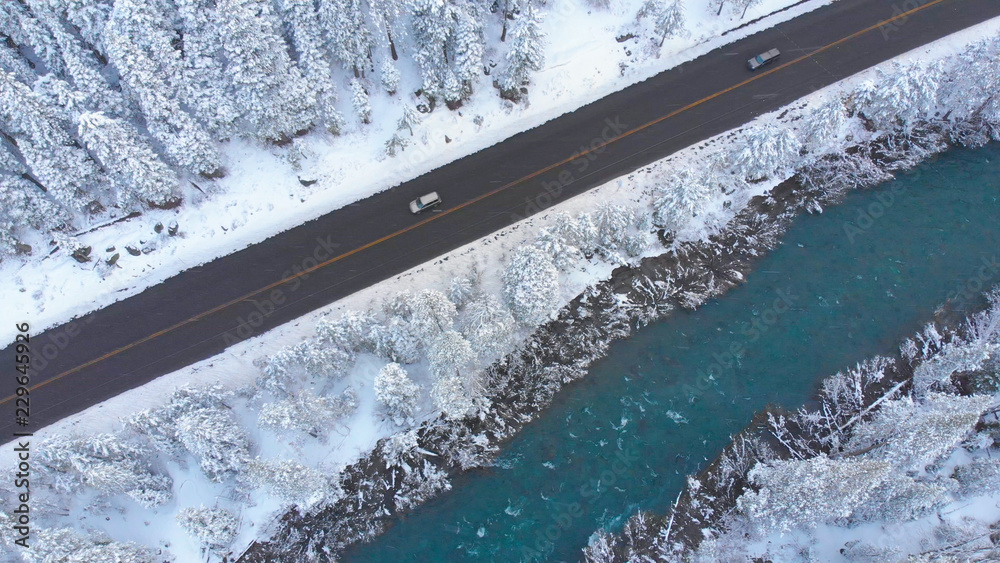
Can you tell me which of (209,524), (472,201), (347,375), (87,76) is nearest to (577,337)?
(472,201)

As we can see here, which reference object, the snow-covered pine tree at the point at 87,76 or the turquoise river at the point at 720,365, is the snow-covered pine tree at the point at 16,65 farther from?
the turquoise river at the point at 720,365

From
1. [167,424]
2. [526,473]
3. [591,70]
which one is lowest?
[526,473]

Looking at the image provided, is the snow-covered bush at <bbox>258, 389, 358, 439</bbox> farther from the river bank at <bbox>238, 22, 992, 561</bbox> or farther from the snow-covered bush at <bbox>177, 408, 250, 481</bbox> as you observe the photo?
the river bank at <bbox>238, 22, 992, 561</bbox>

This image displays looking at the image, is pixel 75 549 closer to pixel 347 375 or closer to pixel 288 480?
pixel 288 480

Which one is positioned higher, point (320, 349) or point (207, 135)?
point (207, 135)

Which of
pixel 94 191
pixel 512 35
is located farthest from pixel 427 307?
pixel 94 191

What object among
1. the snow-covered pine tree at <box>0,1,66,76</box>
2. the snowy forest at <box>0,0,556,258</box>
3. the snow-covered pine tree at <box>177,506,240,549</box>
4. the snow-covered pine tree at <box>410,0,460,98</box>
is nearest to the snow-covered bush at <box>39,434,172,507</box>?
the snow-covered pine tree at <box>177,506,240,549</box>

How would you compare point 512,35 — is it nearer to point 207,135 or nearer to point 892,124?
point 207,135
